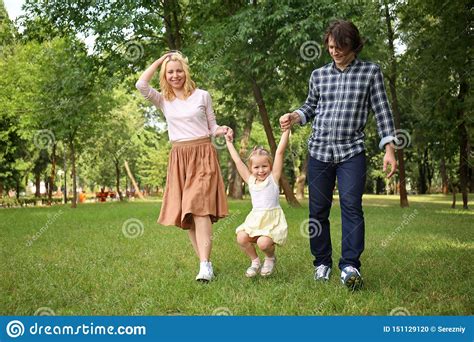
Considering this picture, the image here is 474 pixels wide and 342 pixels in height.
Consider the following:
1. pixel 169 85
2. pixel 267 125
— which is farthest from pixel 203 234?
pixel 267 125

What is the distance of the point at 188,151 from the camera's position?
4.99 metres

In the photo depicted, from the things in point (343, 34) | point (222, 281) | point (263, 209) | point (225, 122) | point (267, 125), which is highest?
point (225, 122)

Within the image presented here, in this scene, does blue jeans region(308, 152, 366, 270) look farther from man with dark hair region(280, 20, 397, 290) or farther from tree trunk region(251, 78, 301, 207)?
tree trunk region(251, 78, 301, 207)

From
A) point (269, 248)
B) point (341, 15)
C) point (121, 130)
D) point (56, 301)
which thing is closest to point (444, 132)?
point (341, 15)

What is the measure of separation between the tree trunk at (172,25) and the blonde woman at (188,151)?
11060 millimetres

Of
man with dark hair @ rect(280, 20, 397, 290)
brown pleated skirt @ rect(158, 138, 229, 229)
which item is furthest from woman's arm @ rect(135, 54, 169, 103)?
man with dark hair @ rect(280, 20, 397, 290)

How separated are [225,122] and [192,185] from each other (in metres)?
22.7

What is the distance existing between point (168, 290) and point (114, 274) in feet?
3.84

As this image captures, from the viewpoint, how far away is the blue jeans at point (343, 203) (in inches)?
175

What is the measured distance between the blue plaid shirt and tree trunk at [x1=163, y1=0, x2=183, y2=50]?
Result: 11.7 m

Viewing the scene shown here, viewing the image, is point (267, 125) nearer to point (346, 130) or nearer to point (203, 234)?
point (203, 234)

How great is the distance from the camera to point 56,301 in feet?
13.8

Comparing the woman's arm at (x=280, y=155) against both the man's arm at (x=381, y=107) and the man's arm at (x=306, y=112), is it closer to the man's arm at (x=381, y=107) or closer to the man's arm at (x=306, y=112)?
the man's arm at (x=306, y=112)

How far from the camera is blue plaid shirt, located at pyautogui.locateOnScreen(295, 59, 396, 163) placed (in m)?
4.50
